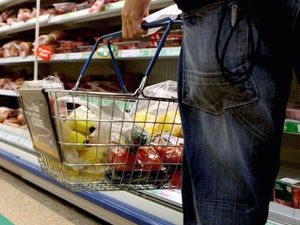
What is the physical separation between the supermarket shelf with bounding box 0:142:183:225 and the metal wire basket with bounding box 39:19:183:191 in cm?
54

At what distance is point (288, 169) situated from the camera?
60.9 inches

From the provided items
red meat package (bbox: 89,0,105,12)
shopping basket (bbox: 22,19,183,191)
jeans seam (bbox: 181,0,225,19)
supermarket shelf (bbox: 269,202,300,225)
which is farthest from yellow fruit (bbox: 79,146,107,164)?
red meat package (bbox: 89,0,105,12)

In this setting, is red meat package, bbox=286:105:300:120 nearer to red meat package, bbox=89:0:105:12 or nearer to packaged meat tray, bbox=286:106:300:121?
packaged meat tray, bbox=286:106:300:121

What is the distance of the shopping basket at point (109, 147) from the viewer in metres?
0.79

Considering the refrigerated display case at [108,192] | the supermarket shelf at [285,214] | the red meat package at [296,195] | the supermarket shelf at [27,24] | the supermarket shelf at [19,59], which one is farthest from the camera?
the supermarket shelf at [19,59]

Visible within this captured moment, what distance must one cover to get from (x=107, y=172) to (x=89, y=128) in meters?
0.10

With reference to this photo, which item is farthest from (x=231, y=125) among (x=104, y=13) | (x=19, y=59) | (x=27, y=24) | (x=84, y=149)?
(x=19, y=59)

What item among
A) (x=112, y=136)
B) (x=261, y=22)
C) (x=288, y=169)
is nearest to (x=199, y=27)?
(x=261, y=22)

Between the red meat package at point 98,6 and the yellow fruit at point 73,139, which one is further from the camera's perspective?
the red meat package at point 98,6

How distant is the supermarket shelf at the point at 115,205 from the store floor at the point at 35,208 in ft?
0.17

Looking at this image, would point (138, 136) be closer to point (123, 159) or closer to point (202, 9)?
point (123, 159)

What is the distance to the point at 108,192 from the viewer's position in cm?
168

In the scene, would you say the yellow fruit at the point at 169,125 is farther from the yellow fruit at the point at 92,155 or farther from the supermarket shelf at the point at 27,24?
the supermarket shelf at the point at 27,24

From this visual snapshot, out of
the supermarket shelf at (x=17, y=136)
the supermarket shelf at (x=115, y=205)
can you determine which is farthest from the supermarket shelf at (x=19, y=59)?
the supermarket shelf at (x=115, y=205)
